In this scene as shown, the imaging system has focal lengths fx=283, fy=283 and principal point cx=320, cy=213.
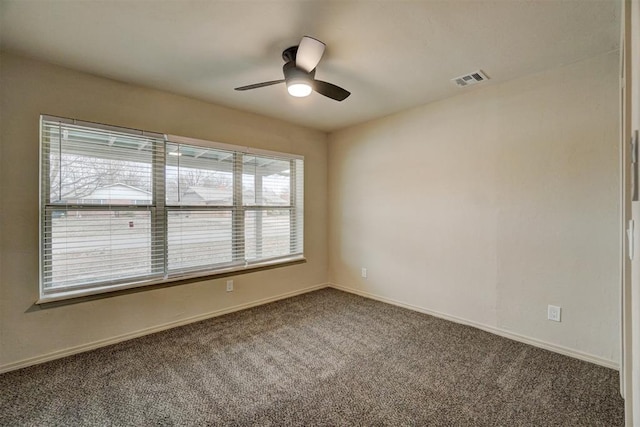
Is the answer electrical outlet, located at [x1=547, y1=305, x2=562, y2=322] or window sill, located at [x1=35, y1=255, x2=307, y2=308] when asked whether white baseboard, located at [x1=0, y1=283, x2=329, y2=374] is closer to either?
window sill, located at [x1=35, y1=255, x2=307, y2=308]

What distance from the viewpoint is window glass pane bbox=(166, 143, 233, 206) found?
2.95 metres

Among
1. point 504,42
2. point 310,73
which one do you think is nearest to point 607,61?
point 504,42

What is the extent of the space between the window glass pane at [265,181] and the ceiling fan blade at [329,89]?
1.59 meters

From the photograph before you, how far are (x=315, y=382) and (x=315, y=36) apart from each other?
2.44m

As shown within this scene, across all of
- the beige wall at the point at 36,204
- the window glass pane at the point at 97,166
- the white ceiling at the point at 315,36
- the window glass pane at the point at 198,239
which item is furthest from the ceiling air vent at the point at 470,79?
the window glass pane at the point at 97,166

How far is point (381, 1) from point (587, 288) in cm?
264

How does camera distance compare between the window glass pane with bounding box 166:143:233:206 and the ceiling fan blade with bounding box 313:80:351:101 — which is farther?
the window glass pane with bounding box 166:143:233:206

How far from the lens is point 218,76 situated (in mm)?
2559

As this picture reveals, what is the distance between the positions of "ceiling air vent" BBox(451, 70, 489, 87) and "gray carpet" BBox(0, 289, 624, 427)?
7.88ft

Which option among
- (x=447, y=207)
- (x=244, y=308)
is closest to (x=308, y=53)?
(x=447, y=207)

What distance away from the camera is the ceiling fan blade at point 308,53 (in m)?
1.79

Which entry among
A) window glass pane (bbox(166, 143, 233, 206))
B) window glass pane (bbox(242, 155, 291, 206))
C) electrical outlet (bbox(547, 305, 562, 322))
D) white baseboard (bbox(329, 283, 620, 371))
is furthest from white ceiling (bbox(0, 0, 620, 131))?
white baseboard (bbox(329, 283, 620, 371))

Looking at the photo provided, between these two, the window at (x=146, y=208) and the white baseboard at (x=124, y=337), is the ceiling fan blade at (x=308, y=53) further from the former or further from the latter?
the white baseboard at (x=124, y=337)

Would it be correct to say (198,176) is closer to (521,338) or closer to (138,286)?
(138,286)
